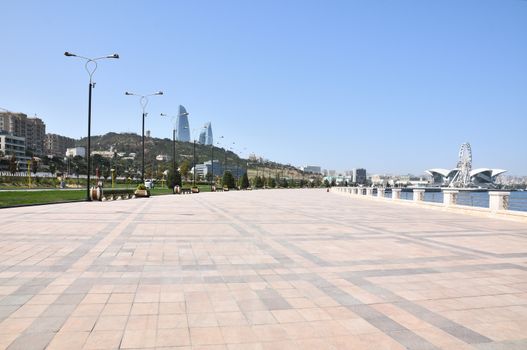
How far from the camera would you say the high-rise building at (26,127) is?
147375 mm

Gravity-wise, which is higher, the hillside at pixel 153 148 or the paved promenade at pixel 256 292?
the hillside at pixel 153 148

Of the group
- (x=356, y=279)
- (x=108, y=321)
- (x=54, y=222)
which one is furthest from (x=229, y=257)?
(x=54, y=222)

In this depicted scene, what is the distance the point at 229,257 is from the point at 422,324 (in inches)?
177

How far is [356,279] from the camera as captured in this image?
265 inches

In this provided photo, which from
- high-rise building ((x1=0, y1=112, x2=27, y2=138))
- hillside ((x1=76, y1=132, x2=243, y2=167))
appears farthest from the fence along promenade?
high-rise building ((x1=0, y1=112, x2=27, y2=138))

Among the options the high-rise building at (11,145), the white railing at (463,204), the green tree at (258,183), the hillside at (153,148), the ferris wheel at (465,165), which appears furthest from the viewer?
the hillside at (153,148)

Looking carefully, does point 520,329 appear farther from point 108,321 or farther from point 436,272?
point 108,321

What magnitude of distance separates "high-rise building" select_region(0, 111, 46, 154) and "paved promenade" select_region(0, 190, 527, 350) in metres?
151

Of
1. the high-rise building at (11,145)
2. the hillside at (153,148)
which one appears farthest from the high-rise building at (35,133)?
the high-rise building at (11,145)

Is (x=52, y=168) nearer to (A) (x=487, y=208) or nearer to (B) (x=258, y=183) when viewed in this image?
(B) (x=258, y=183)

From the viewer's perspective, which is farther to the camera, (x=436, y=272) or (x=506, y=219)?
(x=506, y=219)

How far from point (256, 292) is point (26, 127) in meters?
179

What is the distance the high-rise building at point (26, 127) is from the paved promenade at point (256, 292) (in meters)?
151

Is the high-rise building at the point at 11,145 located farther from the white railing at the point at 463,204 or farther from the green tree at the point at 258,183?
the white railing at the point at 463,204
